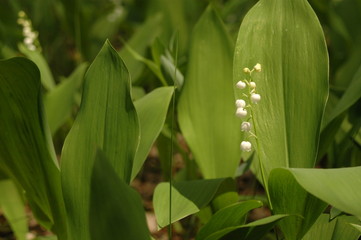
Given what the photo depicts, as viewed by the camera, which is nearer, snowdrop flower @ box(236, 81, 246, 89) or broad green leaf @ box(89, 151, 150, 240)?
broad green leaf @ box(89, 151, 150, 240)

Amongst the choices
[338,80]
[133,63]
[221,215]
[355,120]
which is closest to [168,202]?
[221,215]

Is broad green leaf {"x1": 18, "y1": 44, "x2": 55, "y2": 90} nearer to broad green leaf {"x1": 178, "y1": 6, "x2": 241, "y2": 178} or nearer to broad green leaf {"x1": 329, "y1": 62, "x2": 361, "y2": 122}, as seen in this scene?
broad green leaf {"x1": 178, "y1": 6, "x2": 241, "y2": 178}

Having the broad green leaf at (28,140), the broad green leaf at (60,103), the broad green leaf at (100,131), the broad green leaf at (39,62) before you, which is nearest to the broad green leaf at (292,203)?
the broad green leaf at (100,131)

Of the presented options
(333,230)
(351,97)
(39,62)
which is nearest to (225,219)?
(333,230)

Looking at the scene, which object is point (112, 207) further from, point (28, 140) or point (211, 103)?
point (211, 103)

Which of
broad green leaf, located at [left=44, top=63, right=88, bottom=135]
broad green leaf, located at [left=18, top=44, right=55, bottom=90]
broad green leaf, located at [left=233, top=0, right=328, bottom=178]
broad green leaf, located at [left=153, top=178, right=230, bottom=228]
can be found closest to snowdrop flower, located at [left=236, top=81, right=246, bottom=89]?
broad green leaf, located at [left=233, top=0, right=328, bottom=178]
